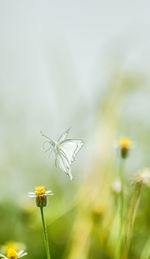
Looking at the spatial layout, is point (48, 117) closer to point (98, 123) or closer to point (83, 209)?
point (98, 123)

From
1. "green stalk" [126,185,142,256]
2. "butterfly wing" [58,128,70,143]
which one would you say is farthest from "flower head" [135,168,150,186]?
"butterfly wing" [58,128,70,143]

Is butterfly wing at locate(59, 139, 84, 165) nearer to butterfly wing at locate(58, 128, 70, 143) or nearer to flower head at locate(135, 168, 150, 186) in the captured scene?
butterfly wing at locate(58, 128, 70, 143)

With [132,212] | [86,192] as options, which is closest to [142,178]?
[132,212]

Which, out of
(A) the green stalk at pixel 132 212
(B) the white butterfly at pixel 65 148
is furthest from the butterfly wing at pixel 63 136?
(A) the green stalk at pixel 132 212

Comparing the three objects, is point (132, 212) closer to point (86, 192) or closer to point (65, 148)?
point (65, 148)

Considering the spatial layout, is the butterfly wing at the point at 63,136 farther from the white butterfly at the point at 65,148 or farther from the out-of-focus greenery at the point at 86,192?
the out-of-focus greenery at the point at 86,192

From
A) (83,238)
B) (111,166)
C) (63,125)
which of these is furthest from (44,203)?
(63,125)
